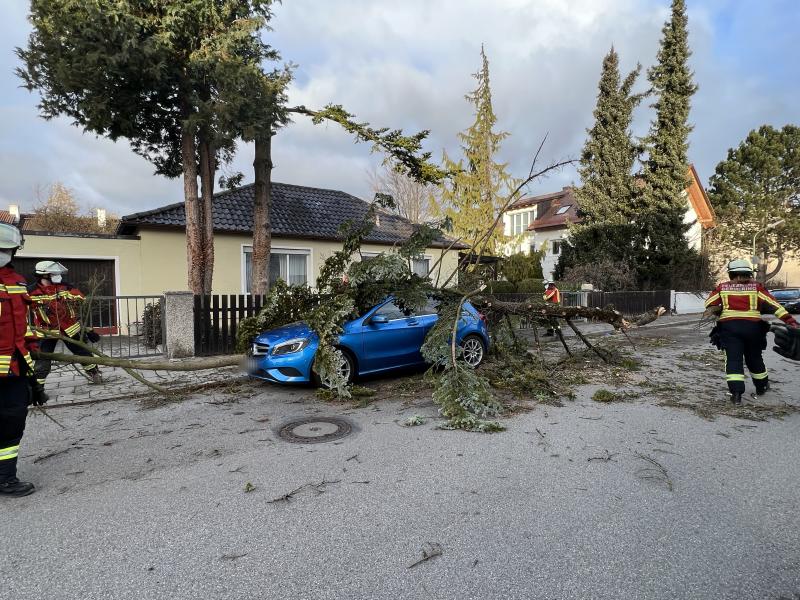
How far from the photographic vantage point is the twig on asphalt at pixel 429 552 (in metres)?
2.55

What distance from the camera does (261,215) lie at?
11.3m

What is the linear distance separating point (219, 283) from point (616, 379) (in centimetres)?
1180

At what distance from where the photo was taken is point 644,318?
746 cm

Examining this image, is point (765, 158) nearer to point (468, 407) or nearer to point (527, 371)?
point (527, 371)

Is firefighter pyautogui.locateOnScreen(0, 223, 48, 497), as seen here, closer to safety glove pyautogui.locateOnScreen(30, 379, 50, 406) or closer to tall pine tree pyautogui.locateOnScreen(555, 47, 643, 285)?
safety glove pyautogui.locateOnScreen(30, 379, 50, 406)

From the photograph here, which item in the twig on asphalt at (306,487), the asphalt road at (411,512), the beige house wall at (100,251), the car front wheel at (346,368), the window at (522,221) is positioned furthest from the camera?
the window at (522,221)

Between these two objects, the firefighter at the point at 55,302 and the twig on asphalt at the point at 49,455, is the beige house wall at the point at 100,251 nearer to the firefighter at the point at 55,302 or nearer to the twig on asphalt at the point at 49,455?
the firefighter at the point at 55,302

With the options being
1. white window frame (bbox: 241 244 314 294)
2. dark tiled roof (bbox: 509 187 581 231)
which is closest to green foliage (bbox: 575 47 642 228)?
dark tiled roof (bbox: 509 187 581 231)

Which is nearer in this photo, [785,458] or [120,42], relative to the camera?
[785,458]

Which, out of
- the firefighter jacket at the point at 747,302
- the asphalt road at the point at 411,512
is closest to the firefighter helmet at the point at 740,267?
the firefighter jacket at the point at 747,302

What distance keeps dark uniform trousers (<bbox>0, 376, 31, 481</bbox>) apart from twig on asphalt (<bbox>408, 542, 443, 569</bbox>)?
10.2 ft

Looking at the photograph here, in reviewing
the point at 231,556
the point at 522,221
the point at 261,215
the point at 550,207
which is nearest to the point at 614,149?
the point at 550,207

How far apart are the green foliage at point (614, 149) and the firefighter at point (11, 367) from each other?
26518 millimetres

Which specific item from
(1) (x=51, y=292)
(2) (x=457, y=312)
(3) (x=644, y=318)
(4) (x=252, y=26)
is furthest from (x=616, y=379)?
(4) (x=252, y=26)
